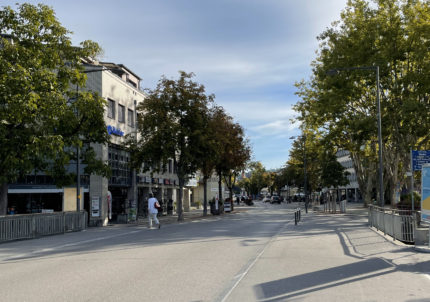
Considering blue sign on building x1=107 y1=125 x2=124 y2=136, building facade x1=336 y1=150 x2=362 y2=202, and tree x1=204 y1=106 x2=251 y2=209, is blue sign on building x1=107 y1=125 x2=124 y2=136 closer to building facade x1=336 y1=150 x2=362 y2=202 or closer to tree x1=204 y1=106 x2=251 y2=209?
tree x1=204 y1=106 x2=251 y2=209

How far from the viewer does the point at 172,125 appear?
1225 inches

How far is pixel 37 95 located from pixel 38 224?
232 inches

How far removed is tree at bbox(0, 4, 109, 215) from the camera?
17266 mm

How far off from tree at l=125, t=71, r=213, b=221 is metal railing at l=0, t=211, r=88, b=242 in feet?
28.0

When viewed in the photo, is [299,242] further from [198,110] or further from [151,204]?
[198,110]

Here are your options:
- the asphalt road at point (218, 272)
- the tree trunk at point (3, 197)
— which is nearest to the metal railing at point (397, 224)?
the asphalt road at point (218, 272)

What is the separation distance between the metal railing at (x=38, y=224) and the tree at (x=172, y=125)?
8.53m

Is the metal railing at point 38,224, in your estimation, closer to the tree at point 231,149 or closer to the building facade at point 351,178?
the tree at point 231,149

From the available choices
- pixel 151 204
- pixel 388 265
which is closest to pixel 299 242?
pixel 388 265

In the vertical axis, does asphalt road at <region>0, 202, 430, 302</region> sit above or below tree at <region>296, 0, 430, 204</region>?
below

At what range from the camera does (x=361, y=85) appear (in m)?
30.0

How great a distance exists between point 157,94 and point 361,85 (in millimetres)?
13575

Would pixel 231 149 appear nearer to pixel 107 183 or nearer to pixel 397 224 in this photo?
pixel 107 183

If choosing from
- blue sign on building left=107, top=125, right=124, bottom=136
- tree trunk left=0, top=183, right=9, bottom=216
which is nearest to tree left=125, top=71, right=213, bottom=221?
blue sign on building left=107, top=125, right=124, bottom=136
